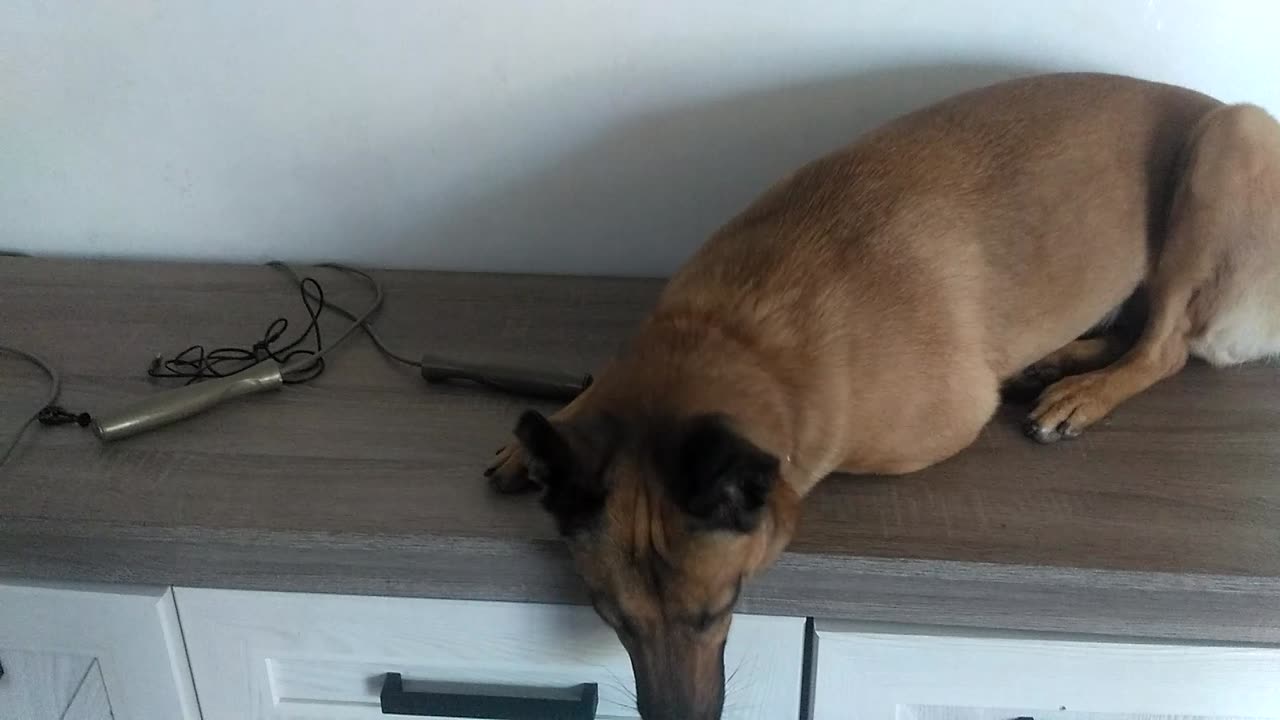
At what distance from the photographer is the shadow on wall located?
1347 millimetres

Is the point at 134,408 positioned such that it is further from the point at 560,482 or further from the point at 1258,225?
the point at 1258,225

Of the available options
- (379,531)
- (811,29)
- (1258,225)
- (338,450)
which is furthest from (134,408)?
(1258,225)

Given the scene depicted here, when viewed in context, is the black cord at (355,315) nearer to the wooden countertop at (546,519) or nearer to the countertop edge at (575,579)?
the wooden countertop at (546,519)

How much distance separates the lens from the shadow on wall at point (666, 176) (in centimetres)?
135

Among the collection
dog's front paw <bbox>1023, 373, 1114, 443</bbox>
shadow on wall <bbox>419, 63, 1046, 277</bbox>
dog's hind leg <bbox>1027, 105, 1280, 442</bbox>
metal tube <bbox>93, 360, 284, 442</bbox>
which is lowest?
metal tube <bbox>93, 360, 284, 442</bbox>

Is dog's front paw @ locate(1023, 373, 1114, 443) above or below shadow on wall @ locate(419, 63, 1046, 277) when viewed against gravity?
below

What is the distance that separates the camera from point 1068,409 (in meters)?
1.12

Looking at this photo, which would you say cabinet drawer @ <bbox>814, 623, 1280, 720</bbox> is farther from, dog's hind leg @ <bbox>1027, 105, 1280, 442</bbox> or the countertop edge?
dog's hind leg @ <bbox>1027, 105, 1280, 442</bbox>

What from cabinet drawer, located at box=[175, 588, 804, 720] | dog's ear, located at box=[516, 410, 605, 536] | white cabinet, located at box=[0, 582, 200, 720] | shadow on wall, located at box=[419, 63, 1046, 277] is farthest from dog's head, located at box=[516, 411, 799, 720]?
shadow on wall, located at box=[419, 63, 1046, 277]

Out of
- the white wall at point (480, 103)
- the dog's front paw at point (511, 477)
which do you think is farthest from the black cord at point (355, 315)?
the dog's front paw at point (511, 477)

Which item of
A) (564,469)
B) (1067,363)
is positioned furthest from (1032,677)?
(564,469)

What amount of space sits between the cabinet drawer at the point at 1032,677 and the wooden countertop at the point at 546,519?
0.02 metres

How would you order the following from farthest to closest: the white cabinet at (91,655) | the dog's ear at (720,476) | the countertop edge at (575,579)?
the white cabinet at (91,655)
the countertop edge at (575,579)
the dog's ear at (720,476)

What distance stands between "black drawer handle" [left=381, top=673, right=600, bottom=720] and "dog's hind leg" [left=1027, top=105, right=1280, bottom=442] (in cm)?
61
